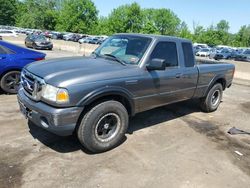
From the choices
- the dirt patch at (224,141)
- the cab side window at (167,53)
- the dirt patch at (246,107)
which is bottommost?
the dirt patch at (246,107)

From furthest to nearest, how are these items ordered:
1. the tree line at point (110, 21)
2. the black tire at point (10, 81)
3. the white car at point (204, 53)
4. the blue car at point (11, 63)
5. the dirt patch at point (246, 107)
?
the tree line at point (110, 21)
the white car at point (204, 53)
the dirt patch at point (246, 107)
the black tire at point (10, 81)
the blue car at point (11, 63)

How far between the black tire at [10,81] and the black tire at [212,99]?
4.93 m

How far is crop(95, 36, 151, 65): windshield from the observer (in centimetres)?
539

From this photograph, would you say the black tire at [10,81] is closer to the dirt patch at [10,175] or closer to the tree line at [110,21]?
the dirt patch at [10,175]

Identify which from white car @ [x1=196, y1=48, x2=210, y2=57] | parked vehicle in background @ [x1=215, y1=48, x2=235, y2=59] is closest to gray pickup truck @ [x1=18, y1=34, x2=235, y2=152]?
parked vehicle in background @ [x1=215, y1=48, x2=235, y2=59]

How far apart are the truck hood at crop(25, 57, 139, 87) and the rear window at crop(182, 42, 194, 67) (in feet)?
5.22

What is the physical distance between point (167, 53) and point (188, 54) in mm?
748

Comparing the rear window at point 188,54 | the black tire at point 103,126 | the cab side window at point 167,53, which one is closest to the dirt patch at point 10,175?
the black tire at point 103,126

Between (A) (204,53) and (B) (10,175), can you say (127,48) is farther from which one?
(A) (204,53)

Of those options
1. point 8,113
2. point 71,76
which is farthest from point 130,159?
point 8,113

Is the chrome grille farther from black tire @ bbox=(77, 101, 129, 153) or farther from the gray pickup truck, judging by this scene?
black tire @ bbox=(77, 101, 129, 153)

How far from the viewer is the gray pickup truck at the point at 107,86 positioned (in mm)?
4359

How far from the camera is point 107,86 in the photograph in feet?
15.2

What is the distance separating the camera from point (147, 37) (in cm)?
566
